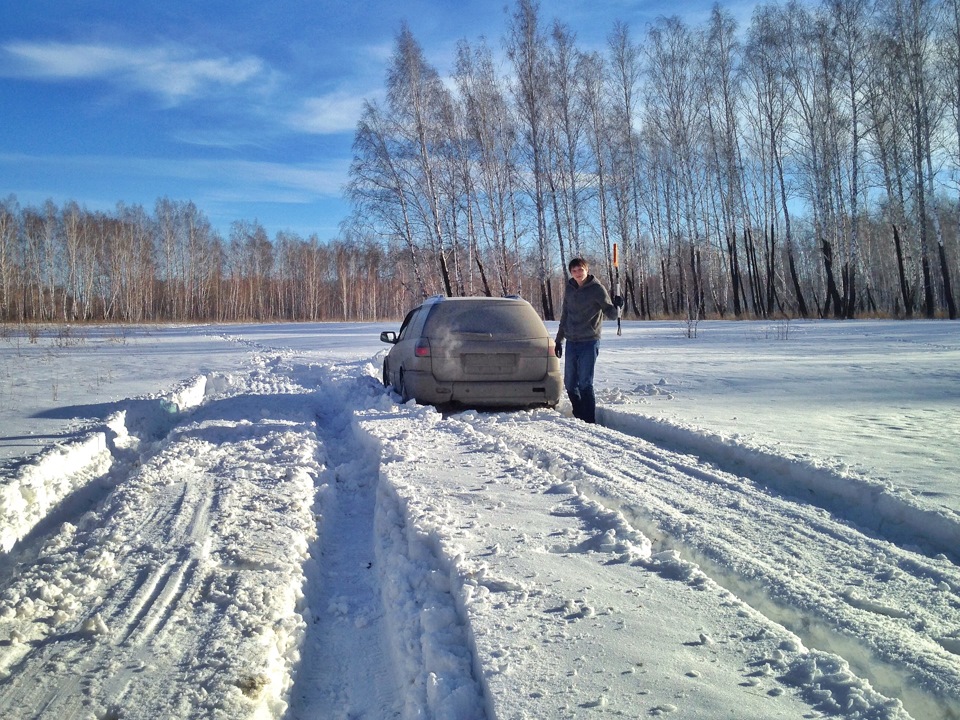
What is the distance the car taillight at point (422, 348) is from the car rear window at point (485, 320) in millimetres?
137

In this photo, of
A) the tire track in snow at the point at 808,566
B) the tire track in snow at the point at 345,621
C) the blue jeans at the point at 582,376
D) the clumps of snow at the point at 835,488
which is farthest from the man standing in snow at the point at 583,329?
the tire track in snow at the point at 345,621

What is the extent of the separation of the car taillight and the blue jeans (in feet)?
5.63

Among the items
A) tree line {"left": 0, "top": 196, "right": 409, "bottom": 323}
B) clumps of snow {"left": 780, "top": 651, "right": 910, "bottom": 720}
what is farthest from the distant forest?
clumps of snow {"left": 780, "top": 651, "right": 910, "bottom": 720}

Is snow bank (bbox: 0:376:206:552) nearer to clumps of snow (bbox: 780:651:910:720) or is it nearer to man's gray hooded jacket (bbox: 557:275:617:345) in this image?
clumps of snow (bbox: 780:651:910:720)

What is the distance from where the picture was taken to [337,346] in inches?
897

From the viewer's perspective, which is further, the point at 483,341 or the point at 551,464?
the point at 483,341

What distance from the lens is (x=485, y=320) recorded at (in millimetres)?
8141

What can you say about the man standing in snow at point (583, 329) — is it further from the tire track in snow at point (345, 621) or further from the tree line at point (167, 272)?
the tree line at point (167, 272)

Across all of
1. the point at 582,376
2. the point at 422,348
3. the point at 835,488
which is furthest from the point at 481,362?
the point at 835,488

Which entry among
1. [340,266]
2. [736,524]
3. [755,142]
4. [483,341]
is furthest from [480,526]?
[340,266]

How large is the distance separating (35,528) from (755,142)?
1410 inches

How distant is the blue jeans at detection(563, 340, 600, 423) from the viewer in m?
7.66

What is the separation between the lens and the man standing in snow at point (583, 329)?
300 inches

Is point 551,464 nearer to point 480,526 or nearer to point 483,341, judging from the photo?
point 480,526
